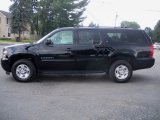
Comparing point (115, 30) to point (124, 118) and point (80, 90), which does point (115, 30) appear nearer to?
point (80, 90)

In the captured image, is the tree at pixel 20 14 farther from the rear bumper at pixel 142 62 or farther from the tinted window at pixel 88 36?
the rear bumper at pixel 142 62

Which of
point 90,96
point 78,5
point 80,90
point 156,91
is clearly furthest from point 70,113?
point 78,5

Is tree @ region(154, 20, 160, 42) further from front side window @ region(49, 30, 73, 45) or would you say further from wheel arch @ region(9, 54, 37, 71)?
wheel arch @ region(9, 54, 37, 71)

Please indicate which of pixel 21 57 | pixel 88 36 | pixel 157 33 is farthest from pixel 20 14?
pixel 88 36

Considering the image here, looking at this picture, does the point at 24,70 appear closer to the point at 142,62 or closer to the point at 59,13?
the point at 142,62

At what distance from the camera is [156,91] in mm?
8234

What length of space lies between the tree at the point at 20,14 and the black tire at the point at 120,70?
47.2m

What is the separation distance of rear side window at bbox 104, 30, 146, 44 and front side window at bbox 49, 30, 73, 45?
3.86ft

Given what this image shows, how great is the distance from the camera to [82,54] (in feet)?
30.7

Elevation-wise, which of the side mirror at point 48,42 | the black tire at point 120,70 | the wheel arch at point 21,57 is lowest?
the black tire at point 120,70

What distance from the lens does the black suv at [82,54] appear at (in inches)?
362

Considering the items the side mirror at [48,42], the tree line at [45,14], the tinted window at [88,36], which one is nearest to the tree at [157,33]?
the tree line at [45,14]

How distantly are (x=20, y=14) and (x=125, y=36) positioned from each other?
47.2 meters

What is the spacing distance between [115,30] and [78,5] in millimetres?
44684
